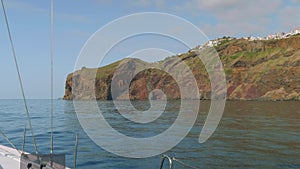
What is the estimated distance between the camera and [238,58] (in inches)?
7308

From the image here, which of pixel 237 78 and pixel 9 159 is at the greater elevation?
pixel 237 78

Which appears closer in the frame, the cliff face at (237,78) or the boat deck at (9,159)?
the boat deck at (9,159)

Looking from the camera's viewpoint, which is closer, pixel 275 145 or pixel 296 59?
pixel 275 145

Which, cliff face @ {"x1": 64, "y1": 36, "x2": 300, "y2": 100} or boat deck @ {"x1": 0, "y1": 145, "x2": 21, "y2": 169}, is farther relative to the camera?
cliff face @ {"x1": 64, "y1": 36, "x2": 300, "y2": 100}

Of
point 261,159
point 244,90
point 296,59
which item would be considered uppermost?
point 296,59

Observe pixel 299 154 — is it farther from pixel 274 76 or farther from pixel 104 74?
pixel 104 74

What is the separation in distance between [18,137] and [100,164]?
48.0 ft

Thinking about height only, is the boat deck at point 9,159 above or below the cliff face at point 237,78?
below

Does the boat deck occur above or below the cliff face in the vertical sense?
below

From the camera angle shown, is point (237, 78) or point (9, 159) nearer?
point (9, 159)

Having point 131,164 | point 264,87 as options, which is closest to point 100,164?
point 131,164

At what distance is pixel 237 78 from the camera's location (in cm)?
16512

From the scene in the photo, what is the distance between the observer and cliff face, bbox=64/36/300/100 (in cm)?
14162

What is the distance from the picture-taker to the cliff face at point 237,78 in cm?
14162
